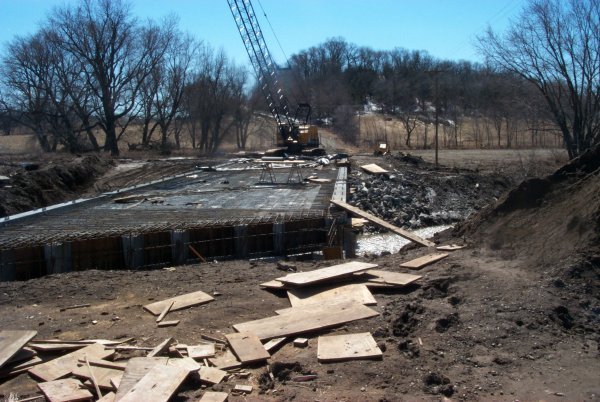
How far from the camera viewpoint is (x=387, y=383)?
466 centimetres

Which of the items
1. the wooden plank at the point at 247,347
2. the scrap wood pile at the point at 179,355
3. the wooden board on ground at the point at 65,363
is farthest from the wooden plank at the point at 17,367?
the wooden plank at the point at 247,347

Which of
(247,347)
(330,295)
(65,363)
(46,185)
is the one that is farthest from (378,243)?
(46,185)

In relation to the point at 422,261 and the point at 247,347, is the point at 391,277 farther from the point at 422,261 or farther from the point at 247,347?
the point at 247,347

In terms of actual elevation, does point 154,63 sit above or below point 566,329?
above

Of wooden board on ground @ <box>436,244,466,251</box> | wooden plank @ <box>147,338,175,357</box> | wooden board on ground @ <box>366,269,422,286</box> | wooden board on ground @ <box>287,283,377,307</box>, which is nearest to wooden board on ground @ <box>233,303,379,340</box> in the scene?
wooden board on ground @ <box>287,283,377,307</box>

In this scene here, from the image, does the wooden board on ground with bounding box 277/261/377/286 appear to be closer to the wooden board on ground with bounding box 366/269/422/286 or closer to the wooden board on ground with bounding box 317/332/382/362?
the wooden board on ground with bounding box 366/269/422/286

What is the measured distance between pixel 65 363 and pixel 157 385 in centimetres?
121

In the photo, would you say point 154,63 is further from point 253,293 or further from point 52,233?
point 253,293

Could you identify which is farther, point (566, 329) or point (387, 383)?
point (566, 329)

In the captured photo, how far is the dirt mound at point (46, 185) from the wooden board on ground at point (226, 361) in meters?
13.6

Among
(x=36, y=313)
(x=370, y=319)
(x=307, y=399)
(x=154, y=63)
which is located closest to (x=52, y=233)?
(x=36, y=313)

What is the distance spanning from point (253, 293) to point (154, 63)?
46.5 m

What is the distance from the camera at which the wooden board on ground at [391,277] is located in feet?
23.5

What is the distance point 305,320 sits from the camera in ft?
19.7
